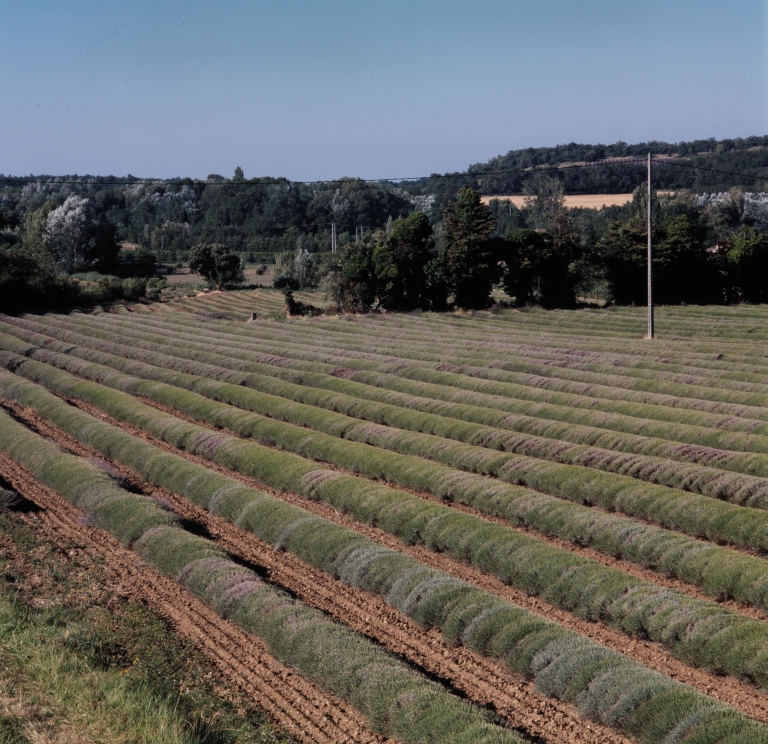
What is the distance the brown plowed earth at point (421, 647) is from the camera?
11.0 m

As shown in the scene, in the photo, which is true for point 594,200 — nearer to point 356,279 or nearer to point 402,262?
point 402,262

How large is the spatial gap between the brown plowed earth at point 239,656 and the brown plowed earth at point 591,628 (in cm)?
190

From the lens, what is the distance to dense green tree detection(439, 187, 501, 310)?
211 ft

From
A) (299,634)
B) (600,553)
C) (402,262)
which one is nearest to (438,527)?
(600,553)

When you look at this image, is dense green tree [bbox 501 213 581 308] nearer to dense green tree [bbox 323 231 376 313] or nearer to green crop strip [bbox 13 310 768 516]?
dense green tree [bbox 323 231 376 313]

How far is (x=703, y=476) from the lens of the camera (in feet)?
66.8

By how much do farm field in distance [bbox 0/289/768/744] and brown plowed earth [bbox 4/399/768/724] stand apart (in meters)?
0.05

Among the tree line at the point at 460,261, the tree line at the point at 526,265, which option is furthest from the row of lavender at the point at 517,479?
the tree line at the point at 526,265

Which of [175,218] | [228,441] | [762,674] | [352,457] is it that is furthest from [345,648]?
[175,218]

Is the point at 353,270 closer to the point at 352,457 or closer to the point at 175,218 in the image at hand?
the point at 352,457

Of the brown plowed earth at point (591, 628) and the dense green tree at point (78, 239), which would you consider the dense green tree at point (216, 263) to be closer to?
the dense green tree at point (78, 239)

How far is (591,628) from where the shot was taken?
45.8 ft

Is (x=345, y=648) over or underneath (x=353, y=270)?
underneath

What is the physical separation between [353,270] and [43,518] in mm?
46781
